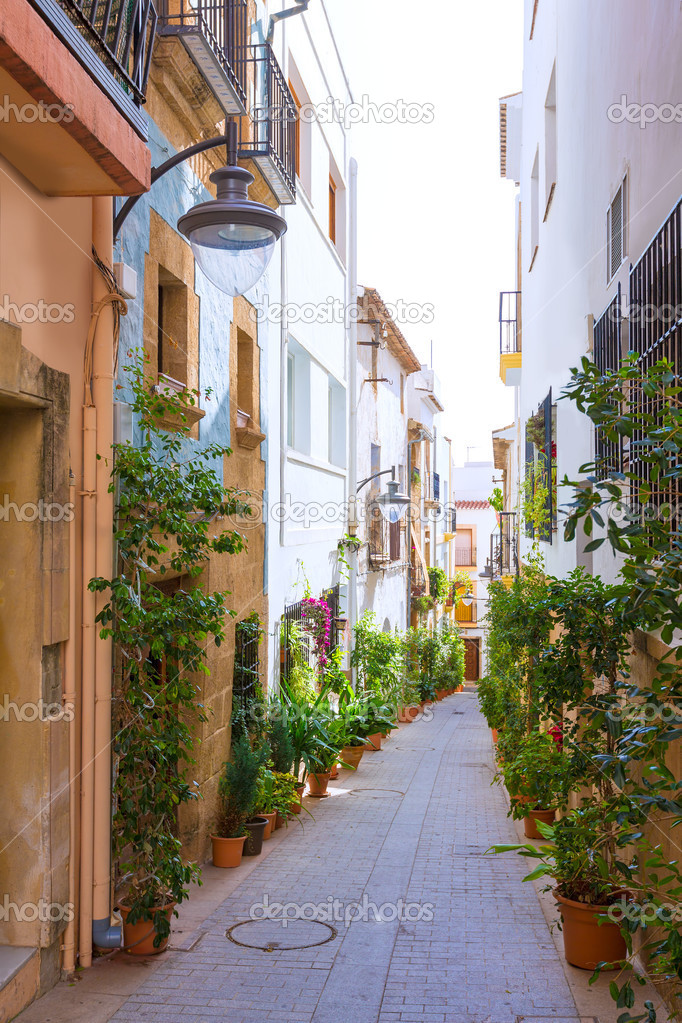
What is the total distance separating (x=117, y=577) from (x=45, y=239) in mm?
1923

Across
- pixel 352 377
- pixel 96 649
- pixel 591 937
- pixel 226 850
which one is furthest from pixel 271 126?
pixel 591 937

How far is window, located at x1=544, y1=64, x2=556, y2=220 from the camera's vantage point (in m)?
10.7

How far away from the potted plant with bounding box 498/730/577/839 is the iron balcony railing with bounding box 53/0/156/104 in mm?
4653

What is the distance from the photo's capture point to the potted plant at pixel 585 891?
5.31 metres

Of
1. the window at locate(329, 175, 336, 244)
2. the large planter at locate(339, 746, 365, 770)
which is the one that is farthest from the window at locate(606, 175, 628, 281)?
the window at locate(329, 175, 336, 244)

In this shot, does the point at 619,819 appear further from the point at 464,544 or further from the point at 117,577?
the point at 464,544

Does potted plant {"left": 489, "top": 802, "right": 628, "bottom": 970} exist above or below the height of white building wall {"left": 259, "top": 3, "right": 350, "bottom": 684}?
below

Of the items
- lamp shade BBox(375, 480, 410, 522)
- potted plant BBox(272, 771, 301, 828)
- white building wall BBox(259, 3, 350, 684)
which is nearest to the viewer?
potted plant BBox(272, 771, 301, 828)

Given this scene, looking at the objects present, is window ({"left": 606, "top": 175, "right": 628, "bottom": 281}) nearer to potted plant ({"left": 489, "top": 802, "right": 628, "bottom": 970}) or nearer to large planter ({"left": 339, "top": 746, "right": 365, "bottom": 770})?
potted plant ({"left": 489, "top": 802, "right": 628, "bottom": 970})

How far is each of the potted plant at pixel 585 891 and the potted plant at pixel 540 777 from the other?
280 millimetres

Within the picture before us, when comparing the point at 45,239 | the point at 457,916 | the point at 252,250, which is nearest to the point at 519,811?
the point at 457,916

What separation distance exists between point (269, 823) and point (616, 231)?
5790 mm

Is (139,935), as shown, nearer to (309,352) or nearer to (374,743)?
(309,352)

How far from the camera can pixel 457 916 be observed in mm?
6578
